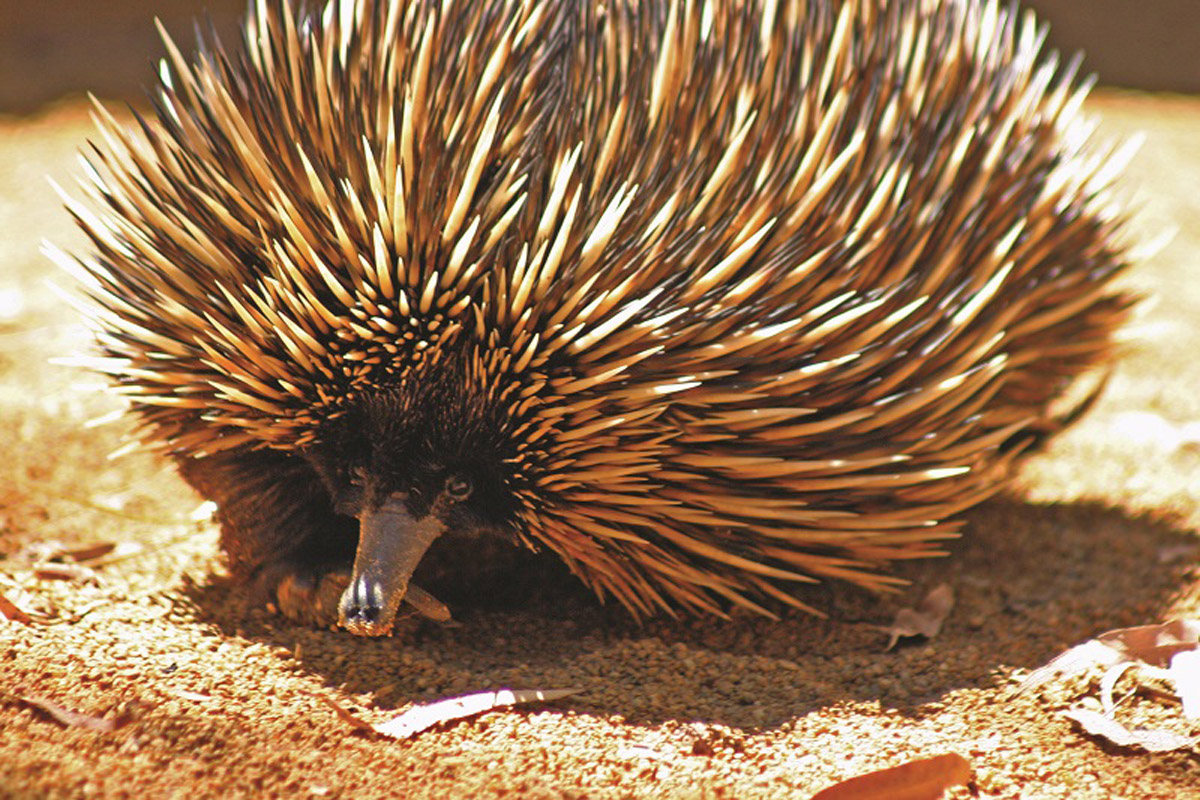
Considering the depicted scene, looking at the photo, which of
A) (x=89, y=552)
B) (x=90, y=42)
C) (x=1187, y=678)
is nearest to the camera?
(x=1187, y=678)

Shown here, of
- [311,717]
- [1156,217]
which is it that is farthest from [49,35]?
[311,717]

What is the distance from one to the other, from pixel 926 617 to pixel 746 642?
394 millimetres

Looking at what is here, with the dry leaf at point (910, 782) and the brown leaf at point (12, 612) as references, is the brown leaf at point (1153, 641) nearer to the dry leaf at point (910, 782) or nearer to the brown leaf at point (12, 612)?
the dry leaf at point (910, 782)

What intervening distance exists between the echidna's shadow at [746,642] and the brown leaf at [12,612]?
1.09ft

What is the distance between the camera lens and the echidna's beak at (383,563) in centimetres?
231

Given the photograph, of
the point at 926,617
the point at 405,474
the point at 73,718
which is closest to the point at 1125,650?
the point at 926,617

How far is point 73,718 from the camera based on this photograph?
2.08 m

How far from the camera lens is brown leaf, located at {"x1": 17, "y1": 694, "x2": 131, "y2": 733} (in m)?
2.07

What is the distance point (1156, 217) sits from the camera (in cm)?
577

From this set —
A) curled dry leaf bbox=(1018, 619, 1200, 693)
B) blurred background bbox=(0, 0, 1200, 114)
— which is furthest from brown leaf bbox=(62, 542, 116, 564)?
blurred background bbox=(0, 0, 1200, 114)

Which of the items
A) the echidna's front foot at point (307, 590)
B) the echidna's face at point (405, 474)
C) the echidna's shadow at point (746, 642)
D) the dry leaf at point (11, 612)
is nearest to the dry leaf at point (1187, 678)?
the echidna's shadow at point (746, 642)

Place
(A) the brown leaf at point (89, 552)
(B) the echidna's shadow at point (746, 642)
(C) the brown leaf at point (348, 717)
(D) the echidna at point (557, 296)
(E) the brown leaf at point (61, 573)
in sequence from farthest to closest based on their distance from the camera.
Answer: (A) the brown leaf at point (89, 552) → (E) the brown leaf at point (61, 573) → (B) the echidna's shadow at point (746, 642) → (D) the echidna at point (557, 296) → (C) the brown leaf at point (348, 717)

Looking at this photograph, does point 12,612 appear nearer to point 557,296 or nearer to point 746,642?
point 557,296

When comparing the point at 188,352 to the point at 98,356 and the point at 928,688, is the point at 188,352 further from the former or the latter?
the point at 928,688
